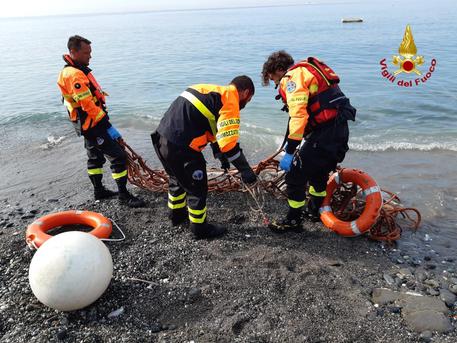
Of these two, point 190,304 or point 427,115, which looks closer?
point 190,304

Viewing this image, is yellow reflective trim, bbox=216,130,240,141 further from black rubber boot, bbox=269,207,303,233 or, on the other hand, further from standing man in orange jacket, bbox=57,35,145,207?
standing man in orange jacket, bbox=57,35,145,207

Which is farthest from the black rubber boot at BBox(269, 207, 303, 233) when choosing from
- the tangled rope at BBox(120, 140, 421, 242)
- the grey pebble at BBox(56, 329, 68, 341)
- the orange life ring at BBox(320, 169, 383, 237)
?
the grey pebble at BBox(56, 329, 68, 341)

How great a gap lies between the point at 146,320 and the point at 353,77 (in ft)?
45.5

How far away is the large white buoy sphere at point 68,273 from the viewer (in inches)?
123

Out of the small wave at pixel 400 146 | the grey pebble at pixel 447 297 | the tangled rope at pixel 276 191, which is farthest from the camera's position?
the small wave at pixel 400 146

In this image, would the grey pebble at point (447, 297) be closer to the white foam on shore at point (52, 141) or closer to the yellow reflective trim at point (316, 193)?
the yellow reflective trim at point (316, 193)

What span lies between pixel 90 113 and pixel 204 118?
5.65 feet

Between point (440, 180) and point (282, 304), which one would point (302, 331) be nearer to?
point (282, 304)

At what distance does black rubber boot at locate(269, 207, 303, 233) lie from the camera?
4621 millimetres

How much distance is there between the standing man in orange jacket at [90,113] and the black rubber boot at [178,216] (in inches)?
29.1

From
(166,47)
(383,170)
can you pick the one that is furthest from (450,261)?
(166,47)

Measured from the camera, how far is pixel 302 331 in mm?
3158

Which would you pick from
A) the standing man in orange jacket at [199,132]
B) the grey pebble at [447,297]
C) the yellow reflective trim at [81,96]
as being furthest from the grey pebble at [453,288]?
the yellow reflective trim at [81,96]

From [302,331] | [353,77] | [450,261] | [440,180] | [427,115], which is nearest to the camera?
[302,331]
